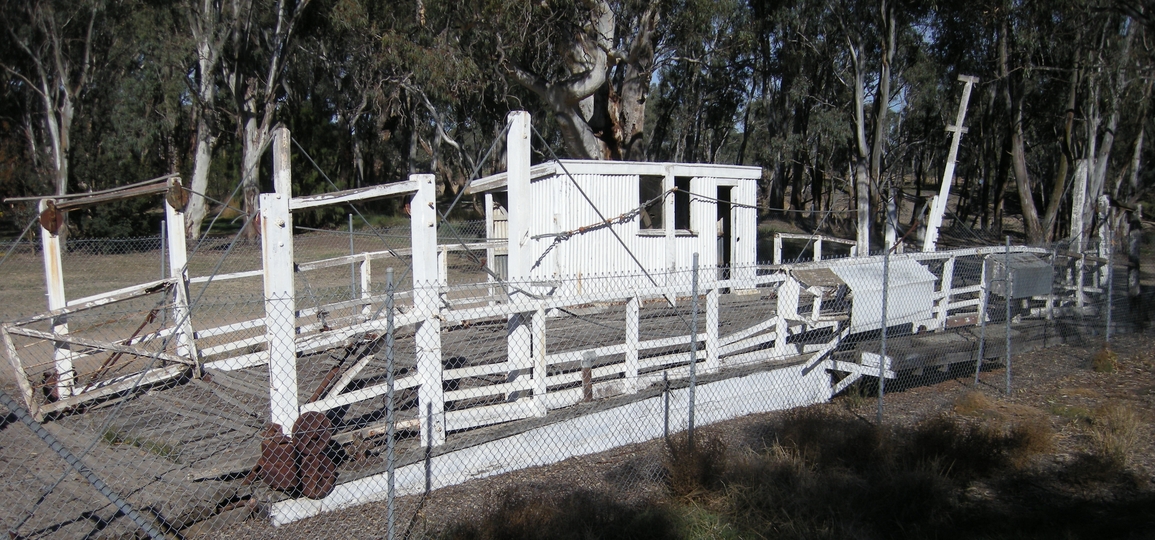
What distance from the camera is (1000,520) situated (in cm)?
493

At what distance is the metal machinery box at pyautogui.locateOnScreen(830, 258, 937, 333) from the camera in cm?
776

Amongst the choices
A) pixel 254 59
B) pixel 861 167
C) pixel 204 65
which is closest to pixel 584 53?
pixel 861 167

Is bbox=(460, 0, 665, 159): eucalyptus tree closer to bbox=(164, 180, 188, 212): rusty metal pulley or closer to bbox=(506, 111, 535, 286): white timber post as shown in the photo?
bbox=(506, 111, 535, 286): white timber post

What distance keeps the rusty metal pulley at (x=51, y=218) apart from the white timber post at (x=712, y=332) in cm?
618

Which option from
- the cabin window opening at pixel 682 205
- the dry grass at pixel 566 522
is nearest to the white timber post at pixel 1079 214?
the cabin window opening at pixel 682 205

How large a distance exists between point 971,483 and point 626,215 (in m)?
7.48

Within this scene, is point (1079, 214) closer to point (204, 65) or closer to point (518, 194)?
point (518, 194)

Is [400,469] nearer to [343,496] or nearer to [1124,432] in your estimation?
[343,496]

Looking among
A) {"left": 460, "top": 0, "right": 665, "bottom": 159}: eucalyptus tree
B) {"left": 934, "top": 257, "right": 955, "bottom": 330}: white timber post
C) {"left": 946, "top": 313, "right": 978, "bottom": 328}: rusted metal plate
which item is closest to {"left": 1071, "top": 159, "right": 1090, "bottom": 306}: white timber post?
{"left": 946, "top": 313, "right": 978, "bottom": 328}: rusted metal plate

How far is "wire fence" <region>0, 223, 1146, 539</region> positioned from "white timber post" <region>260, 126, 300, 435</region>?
25 mm

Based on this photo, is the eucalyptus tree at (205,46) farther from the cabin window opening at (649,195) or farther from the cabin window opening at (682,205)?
the cabin window opening at (682,205)

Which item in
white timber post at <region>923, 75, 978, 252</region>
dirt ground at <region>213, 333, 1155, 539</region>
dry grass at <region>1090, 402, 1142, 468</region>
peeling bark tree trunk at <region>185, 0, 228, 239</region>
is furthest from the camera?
peeling bark tree trunk at <region>185, 0, 228, 239</region>

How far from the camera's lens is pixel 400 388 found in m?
5.82

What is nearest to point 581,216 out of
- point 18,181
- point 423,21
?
point 423,21
